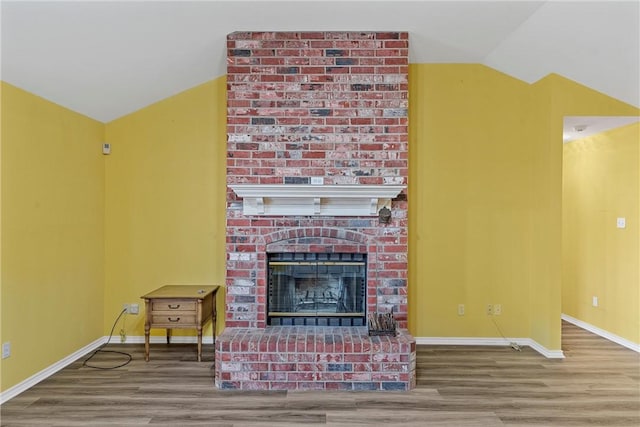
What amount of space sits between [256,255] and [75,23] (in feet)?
6.85

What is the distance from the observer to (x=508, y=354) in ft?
11.2

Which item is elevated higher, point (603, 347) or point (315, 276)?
point (315, 276)

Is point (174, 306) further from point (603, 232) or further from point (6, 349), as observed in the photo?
point (603, 232)

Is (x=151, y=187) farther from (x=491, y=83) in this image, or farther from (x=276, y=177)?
(x=491, y=83)

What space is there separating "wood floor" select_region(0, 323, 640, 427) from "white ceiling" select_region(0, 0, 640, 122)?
2.31 m

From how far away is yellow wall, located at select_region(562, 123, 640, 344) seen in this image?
12.1 feet

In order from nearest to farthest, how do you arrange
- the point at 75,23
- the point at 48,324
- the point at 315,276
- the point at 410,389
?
the point at 75,23 → the point at 410,389 → the point at 48,324 → the point at 315,276

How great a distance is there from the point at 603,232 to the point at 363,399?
3.31 m

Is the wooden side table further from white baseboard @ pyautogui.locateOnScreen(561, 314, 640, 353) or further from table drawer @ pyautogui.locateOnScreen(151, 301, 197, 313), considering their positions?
white baseboard @ pyautogui.locateOnScreen(561, 314, 640, 353)

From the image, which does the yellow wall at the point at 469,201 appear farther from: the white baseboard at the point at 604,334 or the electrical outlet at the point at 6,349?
the electrical outlet at the point at 6,349

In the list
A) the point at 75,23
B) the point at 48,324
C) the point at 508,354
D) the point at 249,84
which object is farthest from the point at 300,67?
the point at 508,354

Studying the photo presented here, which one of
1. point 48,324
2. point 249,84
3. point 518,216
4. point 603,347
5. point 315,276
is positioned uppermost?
point 249,84

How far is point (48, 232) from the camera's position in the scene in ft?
9.81

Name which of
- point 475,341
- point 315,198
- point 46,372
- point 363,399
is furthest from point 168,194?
point 475,341
